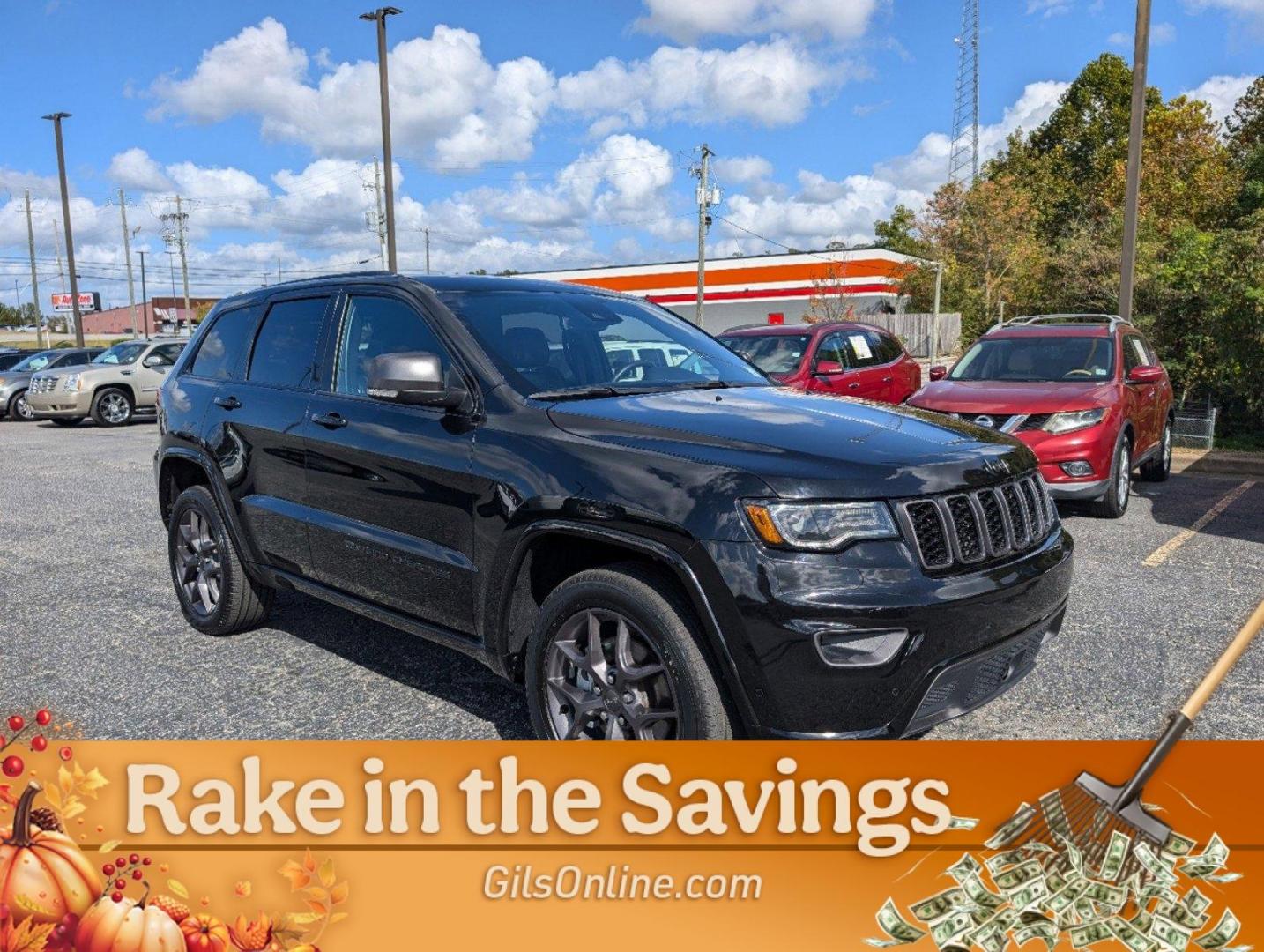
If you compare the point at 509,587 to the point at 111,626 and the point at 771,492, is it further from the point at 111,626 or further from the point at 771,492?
the point at 111,626

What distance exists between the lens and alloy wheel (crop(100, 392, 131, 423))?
1881 cm

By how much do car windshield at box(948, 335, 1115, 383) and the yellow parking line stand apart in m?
1.38

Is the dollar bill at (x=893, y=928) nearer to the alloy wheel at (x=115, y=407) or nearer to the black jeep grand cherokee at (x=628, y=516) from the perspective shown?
the black jeep grand cherokee at (x=628, y=516)

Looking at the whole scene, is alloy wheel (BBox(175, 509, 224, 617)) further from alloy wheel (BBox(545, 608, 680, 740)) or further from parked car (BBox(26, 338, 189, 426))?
parked car (BBox(26, 338, 189, 426))

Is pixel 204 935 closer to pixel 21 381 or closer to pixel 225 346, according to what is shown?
pixel 225 346

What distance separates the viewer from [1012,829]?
2.52 m

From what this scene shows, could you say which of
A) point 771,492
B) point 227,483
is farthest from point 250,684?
point 771,492

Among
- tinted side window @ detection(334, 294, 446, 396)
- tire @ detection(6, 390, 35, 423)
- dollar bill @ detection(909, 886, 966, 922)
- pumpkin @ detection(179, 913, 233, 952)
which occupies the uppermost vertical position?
tinted side window @ detection(334, 294, 446, 396)

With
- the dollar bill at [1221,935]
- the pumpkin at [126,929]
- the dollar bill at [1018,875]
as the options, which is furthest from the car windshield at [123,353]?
the dollar bill at [1221,935]

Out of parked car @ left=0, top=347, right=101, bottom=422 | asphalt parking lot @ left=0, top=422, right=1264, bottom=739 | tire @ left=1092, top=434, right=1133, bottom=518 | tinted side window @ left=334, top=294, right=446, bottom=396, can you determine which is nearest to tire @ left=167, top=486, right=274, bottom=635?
asphalt parking lot @ left=0, top=422, right=1264, bottom=739

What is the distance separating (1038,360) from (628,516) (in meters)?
7.20

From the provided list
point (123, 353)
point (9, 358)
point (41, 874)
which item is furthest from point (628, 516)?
point (9, 358)

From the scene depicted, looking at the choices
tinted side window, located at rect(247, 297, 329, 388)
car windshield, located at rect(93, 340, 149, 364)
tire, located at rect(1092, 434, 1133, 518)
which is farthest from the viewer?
car windshield, located at rect(93, 340, 149, 364)

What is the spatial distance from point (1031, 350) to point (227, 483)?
23.4ft
